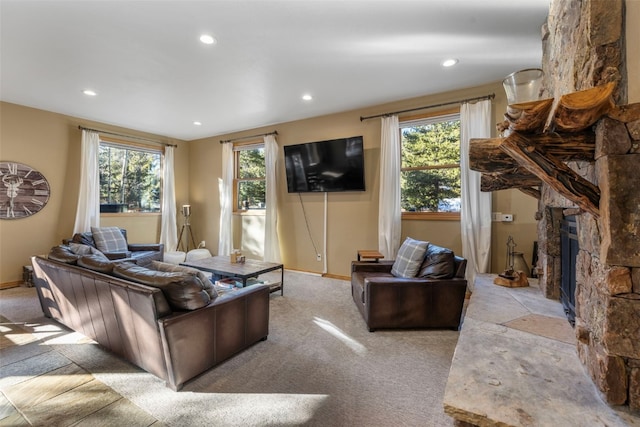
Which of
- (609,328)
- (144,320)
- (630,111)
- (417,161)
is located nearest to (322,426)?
(144,320)

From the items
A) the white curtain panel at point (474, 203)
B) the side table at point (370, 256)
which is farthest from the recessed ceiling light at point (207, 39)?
the white curtain panel at point (474, 203)

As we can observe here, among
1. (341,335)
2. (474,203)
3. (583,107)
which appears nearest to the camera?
(583,107)

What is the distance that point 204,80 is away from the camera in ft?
11.5

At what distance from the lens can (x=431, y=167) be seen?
410cm

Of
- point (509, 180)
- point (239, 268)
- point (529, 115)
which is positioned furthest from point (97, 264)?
point (509, 180)

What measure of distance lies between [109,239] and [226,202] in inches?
83.4

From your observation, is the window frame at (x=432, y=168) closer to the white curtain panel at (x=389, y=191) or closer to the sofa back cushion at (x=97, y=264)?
the white curtain panel at (x=389, y=191)

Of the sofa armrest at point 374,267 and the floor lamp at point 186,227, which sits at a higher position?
the floor lamp at point 186,227

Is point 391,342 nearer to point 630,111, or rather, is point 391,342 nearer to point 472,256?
point 472,256

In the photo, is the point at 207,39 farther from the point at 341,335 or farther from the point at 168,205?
the point at 168,205

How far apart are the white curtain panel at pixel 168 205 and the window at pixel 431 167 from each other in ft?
15.8

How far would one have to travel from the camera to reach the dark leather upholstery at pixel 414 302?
274cm

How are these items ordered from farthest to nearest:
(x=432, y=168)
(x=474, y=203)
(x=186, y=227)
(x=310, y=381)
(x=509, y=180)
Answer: (x=186, y=227), (x=432, y=168), (x=474, y=203), (x=509, y=180), (x=310, y=381)

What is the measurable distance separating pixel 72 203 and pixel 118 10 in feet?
13.3
